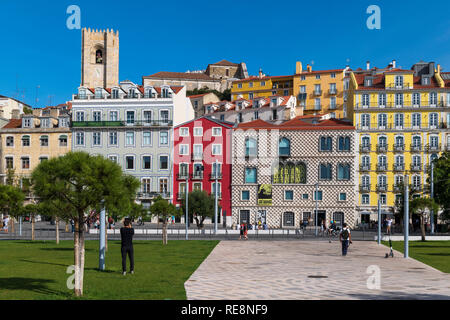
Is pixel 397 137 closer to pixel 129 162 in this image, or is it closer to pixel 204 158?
pixel 204 158

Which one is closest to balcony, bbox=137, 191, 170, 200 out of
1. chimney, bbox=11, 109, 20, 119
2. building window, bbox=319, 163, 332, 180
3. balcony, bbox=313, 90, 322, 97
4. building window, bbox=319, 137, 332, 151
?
building window, bbox=319, 163, 332, 180

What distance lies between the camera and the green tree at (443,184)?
172ft

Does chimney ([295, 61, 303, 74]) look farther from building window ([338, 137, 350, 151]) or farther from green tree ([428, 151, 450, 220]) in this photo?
green tree ([428, 151, 450, 220])

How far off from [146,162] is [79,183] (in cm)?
5982

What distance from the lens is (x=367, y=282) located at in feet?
60.4

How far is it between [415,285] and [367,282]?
4.69 feet

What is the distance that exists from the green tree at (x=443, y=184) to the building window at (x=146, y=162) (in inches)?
1338

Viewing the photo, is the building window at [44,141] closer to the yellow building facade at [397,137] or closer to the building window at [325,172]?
the building window at [325,172]

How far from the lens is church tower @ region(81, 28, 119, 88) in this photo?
5399 inches

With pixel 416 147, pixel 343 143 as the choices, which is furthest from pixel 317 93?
pixel 416 147

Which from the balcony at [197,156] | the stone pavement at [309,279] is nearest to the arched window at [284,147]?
the balcony at [197,156]

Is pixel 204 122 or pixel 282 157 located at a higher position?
pixel 204 122
